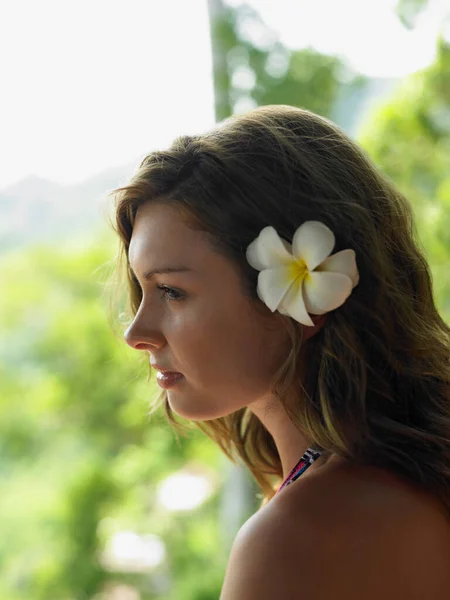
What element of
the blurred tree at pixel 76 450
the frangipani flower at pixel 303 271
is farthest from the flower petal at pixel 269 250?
the blurred tree at pixel 76 450

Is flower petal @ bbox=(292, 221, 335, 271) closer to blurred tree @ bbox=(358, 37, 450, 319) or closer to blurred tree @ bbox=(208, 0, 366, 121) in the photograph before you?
blurred tree @ bbox=(358, 37, 450, 319)

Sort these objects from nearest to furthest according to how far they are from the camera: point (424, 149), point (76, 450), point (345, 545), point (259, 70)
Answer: point (345, 545) → point (424, 149) → point (259, 70) → point (76, 450)

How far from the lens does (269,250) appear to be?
0.92 meters

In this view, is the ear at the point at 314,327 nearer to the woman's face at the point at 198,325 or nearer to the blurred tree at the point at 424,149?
the woman's face at the point at 198,325

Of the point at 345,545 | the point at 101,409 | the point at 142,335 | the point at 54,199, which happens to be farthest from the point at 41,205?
the point at 345,545

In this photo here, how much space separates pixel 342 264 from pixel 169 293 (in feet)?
0.70

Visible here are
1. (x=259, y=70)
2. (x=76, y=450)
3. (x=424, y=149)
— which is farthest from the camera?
(x=76, y=450)

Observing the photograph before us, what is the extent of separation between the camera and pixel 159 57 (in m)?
2.29

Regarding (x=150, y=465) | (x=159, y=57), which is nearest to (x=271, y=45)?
(x=159, y=57)

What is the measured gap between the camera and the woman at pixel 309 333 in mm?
867

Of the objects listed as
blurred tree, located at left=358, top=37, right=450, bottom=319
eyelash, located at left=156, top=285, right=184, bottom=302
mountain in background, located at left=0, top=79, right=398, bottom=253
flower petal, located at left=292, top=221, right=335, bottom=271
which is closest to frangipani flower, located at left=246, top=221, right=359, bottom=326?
flower petal, located at left=292, top=221, right=335, bottom=271

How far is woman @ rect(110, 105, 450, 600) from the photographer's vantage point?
867 mm

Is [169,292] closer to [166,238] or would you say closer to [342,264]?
[166,238]

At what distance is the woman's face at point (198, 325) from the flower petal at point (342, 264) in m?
0.09
